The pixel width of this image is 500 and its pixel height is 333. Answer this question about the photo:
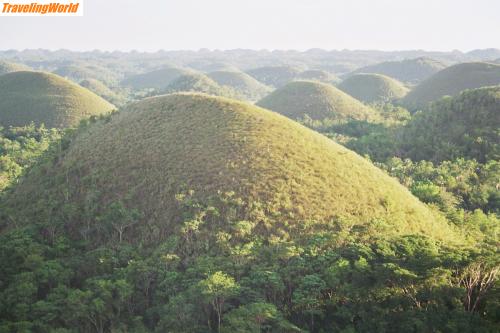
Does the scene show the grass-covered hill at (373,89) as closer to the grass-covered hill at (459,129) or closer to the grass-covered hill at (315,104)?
the grass-covered hill at (315,104)

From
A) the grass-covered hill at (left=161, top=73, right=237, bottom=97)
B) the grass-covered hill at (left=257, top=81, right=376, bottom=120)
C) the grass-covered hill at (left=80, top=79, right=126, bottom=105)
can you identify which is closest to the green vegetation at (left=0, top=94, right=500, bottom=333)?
the grass-covered hill at (left=257, top=81, right=376, bottom=120)

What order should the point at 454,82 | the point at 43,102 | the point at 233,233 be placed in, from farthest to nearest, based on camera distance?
the point at 454,82, the point at 43,102, the point at 233,233

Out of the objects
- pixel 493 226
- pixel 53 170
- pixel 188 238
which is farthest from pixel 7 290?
pixel 493 226

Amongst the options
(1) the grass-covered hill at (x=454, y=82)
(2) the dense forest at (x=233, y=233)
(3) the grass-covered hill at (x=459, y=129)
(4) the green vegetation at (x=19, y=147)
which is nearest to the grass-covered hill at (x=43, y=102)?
(4) the green vegetation at (x=19, y=147)

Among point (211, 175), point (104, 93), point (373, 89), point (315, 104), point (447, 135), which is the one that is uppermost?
point (373, 89)

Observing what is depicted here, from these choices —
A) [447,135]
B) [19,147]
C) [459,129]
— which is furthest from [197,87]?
[459,129]

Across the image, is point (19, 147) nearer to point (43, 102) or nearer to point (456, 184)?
point (43, 102)

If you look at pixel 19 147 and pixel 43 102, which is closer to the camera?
pixel 19 147
